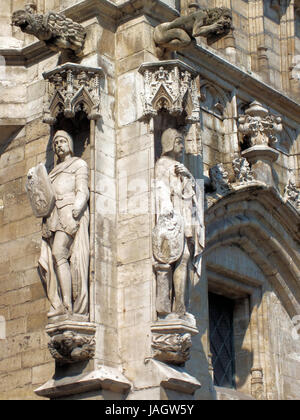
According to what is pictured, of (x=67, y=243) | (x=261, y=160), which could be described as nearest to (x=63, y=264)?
(x=67, y=243)

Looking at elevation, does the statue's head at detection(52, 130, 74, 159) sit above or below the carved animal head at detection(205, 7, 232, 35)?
below

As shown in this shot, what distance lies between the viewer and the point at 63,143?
1369cm

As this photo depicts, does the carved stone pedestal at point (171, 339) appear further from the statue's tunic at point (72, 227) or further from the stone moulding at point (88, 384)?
the statue's tunic at point (72, 227)

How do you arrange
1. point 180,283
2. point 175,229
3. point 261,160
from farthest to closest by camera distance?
point 261,160 < point 175,229 < point 180,283

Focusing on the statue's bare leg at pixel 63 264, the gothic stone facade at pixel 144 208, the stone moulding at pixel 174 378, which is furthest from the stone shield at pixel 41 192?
the stone moulding at pixel 174 378

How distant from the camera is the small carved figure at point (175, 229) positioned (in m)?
13.0

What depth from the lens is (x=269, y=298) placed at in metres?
16.1

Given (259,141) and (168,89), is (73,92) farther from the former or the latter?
(259,141)

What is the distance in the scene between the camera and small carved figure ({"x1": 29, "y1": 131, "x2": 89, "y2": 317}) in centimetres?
1291

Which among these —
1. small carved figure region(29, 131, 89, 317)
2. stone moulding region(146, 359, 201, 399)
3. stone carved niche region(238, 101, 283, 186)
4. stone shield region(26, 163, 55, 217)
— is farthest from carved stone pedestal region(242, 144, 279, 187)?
stone moulding region(146, 359, 201, 399)

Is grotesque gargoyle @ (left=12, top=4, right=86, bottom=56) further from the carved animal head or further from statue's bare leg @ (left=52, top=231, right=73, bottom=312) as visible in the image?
statue's bare leg @ (left=52, top=231, right=73, bottom=312)

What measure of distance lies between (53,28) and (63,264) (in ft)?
Answer: 8.85

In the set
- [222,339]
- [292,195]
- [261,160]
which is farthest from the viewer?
[292,195]

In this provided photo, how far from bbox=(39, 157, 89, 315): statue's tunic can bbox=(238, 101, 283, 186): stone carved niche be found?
10.1 feet
